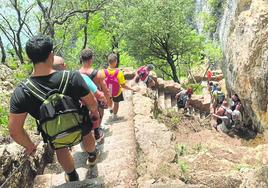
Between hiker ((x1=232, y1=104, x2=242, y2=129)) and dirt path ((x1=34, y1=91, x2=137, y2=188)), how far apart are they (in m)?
6.75

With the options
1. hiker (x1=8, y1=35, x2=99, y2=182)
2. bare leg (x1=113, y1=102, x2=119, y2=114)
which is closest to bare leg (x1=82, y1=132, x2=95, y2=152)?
hiker (x1=8, y1=35, x2=99, y2=182)

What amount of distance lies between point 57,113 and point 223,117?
35.1 ft

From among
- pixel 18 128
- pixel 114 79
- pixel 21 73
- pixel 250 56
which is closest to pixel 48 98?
pixel 18 128

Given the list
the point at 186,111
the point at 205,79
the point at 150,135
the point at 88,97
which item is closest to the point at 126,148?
the point at 150,135

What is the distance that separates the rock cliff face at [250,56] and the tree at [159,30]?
31.5 ft

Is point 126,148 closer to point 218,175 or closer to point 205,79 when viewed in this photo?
point 218,175

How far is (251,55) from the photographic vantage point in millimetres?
11945

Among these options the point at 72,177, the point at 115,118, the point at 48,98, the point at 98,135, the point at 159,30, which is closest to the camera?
the point at 48,98

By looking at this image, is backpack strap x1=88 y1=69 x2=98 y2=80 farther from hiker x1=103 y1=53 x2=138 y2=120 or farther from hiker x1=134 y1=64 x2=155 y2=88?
hiker x1=134 y1=64 x2=155 y2=88

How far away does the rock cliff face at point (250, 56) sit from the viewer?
11.5 m

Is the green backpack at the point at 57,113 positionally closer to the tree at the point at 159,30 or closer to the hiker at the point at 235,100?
the hiker at the point at 235,100

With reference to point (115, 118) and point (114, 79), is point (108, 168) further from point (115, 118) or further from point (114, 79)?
point (115, 118)

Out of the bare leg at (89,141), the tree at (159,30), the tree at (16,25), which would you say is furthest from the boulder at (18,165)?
the tree at (159,30)

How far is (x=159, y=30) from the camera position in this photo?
77.9 ft
